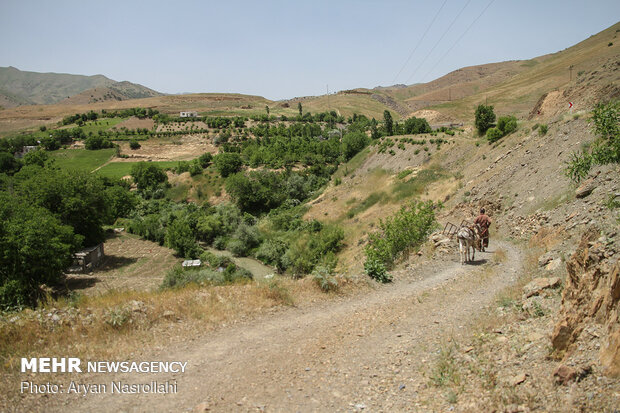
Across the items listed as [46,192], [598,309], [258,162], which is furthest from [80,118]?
[598,309]

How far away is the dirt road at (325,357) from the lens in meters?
5.41

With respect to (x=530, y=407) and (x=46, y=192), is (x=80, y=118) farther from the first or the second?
(x=530, y=407)

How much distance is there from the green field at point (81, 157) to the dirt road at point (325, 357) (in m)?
83.7

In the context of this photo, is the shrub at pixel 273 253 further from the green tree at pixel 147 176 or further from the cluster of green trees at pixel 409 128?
the green tree at pixel 147 176

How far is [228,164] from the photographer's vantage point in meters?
61.8

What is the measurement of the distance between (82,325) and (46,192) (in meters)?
30.1

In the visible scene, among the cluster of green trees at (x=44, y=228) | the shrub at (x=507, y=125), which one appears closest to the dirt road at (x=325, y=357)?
the cluster of green trees at (x=44, y=228)

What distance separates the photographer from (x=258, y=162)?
6475cm

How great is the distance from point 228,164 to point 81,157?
45.2 meters

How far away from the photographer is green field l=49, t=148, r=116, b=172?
7956 centimetres

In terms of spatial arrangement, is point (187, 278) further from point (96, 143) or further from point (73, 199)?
point (96, 143)

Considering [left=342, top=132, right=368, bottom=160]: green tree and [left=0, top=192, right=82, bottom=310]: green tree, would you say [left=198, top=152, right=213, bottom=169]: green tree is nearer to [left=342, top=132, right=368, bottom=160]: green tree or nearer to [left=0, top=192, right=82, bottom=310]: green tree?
[left=342, top=132, right=368, bottom=160]: green tree

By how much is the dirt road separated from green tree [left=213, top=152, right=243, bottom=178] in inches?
2140

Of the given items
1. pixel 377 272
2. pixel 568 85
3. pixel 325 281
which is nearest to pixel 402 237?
pixel 377 272
